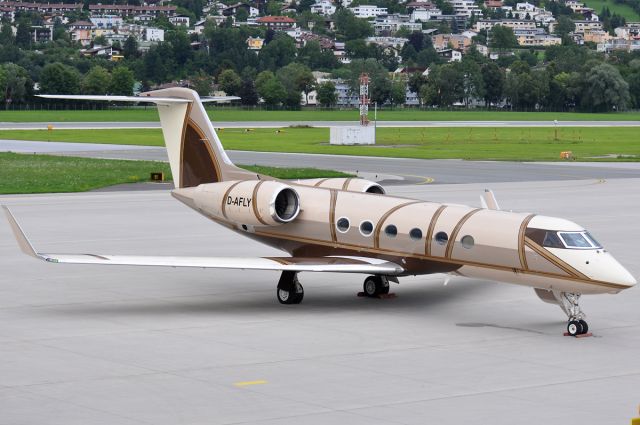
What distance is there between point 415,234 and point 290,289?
3.18 meters

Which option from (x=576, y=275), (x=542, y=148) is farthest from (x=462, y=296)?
(x=542, y=148)

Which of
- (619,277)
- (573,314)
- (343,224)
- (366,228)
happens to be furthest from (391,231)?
(619,277)

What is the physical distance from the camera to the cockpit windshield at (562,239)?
25.8m

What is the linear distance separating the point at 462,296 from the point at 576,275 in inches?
212

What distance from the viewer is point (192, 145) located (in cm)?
3309

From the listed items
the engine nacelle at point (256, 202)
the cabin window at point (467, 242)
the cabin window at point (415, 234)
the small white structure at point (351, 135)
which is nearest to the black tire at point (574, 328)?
the cabin window at point (467, 242)

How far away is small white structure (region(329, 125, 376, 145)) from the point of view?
102938 millimetres

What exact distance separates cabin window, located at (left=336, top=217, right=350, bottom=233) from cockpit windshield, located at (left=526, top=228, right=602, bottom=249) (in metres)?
4.72

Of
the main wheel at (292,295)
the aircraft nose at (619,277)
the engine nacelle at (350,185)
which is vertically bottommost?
the main wheel at (292,295)

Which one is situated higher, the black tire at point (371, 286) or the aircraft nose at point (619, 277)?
the aircraft nose at point (619, 277)

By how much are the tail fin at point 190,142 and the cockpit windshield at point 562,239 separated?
31.1ft

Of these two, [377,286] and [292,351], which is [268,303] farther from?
[292,351]

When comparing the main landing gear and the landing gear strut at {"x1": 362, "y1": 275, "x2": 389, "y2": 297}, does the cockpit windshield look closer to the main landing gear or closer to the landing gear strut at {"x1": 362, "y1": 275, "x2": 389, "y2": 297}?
the main landing gear

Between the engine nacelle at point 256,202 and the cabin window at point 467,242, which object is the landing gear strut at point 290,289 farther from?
the cabin window at point 467,242
